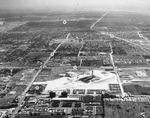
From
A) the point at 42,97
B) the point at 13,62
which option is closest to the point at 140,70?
the point at 42,97

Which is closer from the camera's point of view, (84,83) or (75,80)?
(84,83)

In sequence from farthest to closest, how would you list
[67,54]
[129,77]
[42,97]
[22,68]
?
1. [67,54]
2. [22,68]
3. [129,77]
4. [42,97]

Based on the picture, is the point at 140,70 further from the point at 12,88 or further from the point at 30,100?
the point at 12,88

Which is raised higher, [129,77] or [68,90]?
[129,77]

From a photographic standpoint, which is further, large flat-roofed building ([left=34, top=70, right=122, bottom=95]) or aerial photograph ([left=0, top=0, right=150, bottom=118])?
large flat-roofed building ([left=34, top=70, right=122, bottom=95])

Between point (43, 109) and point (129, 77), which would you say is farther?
point (129, 77)

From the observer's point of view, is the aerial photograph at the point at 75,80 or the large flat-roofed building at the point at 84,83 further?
the large flat-roofed building at the point at 84,83

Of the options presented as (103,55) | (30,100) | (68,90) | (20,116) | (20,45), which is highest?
(20,45)

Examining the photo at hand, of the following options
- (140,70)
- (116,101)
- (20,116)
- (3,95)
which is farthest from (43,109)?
(140,70)

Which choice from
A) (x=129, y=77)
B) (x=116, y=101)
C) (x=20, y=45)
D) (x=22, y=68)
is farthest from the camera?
(x=20, y=45)
